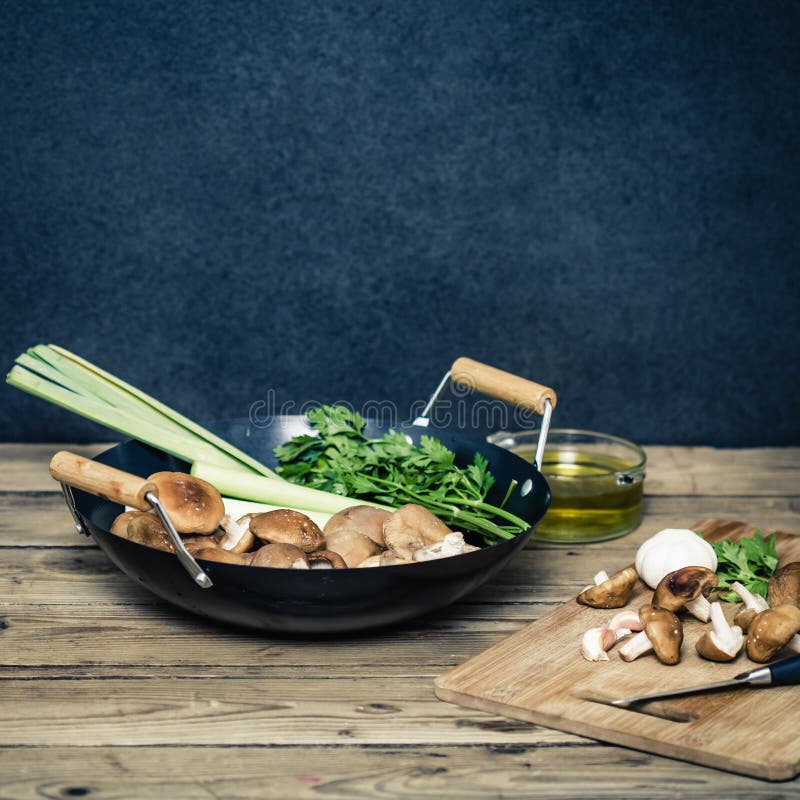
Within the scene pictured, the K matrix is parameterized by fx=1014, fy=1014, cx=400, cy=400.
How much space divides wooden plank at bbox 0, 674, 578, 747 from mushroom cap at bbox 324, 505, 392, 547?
0.61ft

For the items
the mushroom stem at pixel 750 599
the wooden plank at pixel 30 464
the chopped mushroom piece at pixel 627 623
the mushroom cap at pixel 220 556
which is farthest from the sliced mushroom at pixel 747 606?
the wooden plank at pixel 30 464

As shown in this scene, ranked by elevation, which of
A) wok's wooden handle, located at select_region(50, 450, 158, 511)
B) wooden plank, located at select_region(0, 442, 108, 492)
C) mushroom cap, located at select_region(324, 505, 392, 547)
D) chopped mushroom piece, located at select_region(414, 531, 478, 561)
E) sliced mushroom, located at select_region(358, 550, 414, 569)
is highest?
wok's wooden handle, located at select_region(50, 450, 158, 511)

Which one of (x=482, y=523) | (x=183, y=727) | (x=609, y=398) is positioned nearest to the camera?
(x=183, y=727)

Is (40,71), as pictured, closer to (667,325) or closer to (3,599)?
(3,599)

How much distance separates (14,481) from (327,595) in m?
0.98

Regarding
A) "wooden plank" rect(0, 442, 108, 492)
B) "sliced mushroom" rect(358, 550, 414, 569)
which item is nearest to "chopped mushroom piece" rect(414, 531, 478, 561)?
"sliced mushroom" rect(358, 550, 414, 569)

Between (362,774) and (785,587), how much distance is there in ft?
1.89

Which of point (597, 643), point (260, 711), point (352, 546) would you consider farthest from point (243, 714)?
point (597, 643)

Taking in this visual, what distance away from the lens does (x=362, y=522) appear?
1.22m

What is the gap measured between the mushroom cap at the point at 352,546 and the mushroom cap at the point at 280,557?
0.23ft

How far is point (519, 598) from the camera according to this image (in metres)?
1.32

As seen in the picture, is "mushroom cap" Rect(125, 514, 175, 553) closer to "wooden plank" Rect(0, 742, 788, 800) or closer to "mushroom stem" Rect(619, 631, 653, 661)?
"wooden plank" Rect(0, 742, 788, 800)

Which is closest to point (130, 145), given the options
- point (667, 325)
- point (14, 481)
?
point (14, 481)

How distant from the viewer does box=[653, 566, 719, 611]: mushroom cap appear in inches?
46.0
